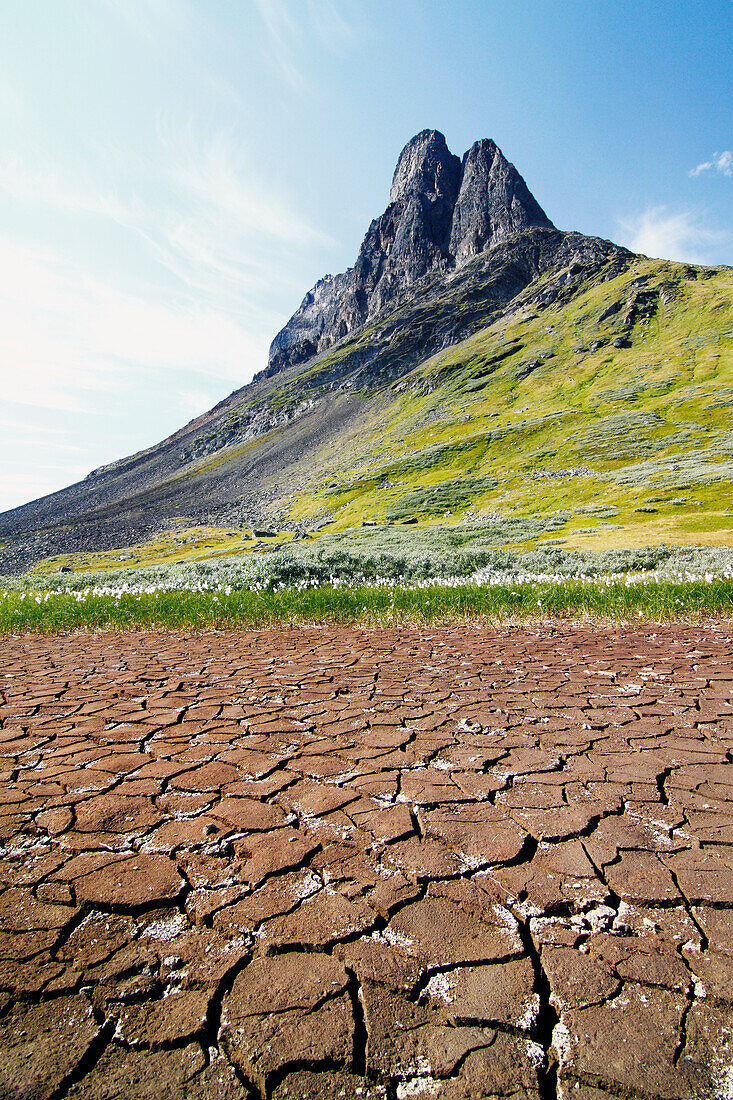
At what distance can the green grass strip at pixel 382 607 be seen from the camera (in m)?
10.2

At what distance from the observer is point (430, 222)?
145m

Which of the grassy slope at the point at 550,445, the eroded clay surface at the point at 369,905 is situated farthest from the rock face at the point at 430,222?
the eroded clay surface at the point at 369,905

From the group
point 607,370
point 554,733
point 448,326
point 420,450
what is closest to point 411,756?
point 554,733

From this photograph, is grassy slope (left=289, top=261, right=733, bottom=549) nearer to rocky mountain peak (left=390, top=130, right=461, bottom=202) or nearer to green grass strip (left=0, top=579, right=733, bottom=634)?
green grass strip (left=0, top=579, right=733, bottom=634)

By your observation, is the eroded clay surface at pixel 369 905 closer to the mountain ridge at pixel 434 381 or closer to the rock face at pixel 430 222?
the mountain ridge at pixel 434 381

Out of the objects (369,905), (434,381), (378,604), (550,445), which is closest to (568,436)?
(550,445)

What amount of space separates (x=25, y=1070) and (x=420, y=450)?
70183 mm

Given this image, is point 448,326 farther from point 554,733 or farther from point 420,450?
point 554,733

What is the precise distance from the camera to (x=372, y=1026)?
1.64 m

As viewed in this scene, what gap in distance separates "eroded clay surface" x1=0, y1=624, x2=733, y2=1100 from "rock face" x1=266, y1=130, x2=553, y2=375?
496 ft

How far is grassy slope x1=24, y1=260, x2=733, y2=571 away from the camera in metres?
35.3

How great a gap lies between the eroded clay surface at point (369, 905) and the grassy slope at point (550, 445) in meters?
23.0

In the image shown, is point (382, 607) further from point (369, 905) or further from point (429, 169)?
point (429, 169)

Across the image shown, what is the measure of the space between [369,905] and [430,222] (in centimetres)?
17077
